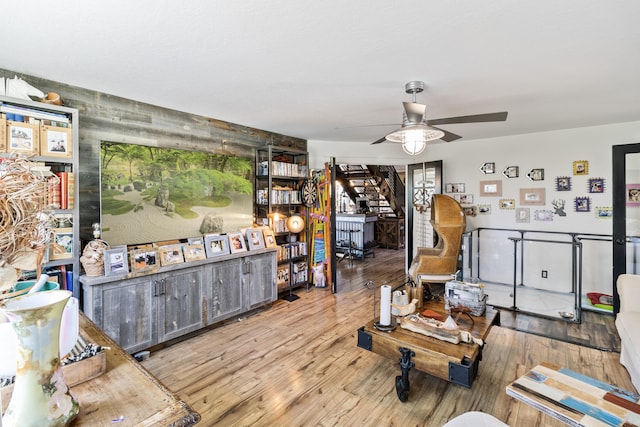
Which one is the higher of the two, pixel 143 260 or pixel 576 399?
pixel 143 260

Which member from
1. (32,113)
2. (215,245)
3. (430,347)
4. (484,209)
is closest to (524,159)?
(484,209)

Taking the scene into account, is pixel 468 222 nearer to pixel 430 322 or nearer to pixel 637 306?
pixel 637 306

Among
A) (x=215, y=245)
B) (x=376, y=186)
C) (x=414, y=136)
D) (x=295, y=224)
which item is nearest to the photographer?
(x=414, y=136)

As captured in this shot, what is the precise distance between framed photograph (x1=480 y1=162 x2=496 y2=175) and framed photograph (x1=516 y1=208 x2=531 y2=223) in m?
0.75

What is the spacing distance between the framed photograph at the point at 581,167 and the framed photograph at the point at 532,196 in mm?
466

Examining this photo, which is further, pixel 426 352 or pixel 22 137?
pixel 22 137

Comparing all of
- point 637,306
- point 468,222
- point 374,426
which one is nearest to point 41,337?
point 374,426

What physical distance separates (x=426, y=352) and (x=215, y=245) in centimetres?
251

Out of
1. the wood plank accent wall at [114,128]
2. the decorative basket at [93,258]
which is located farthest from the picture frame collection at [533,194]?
the decorative basket at [93,258]

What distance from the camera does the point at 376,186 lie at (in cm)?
891

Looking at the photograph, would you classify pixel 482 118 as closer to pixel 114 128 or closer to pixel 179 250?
pixel 179 250

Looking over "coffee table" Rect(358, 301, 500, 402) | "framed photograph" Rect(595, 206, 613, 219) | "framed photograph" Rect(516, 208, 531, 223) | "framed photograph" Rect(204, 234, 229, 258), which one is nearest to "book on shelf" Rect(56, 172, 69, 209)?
"framed photograph" Rect(204, 234, 229, 258)

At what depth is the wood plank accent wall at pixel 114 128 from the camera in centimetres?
281

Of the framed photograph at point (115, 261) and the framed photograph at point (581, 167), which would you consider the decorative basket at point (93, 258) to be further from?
the framed photograph at point (581, 167)
